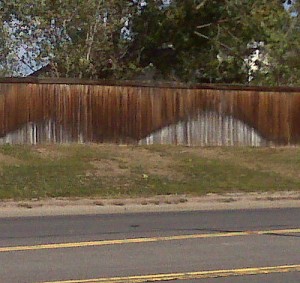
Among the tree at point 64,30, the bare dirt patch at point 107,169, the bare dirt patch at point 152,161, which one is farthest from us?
the tree at point 64,30

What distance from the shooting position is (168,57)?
33.9 metres

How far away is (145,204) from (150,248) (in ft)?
22.2

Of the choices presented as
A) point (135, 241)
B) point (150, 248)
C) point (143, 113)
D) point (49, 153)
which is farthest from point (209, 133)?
point (150, 248)

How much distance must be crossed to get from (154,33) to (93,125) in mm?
9462

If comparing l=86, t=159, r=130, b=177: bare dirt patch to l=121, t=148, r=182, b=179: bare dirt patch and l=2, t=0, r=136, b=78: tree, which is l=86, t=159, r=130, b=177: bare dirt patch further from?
l=2, t=0, r=136, b=78: tree

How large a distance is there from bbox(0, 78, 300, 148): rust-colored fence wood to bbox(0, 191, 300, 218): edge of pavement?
5.59 meters

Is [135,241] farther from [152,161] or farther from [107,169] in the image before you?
[152,161]

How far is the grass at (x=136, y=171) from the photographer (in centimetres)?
1909

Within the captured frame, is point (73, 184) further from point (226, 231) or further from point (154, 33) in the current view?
point (154, 33)

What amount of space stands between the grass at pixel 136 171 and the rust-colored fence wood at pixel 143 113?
1.76 feet

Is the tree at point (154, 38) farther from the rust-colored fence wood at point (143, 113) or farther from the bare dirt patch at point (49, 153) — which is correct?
the bare dirt patch at point (49, 153)

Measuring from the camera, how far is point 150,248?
1085 centimetres

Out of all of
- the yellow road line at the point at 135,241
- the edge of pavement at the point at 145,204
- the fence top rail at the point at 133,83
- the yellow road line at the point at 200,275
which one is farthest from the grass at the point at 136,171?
the yellow road line at the point at 200,275

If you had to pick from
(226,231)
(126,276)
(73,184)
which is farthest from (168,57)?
(126,276)
